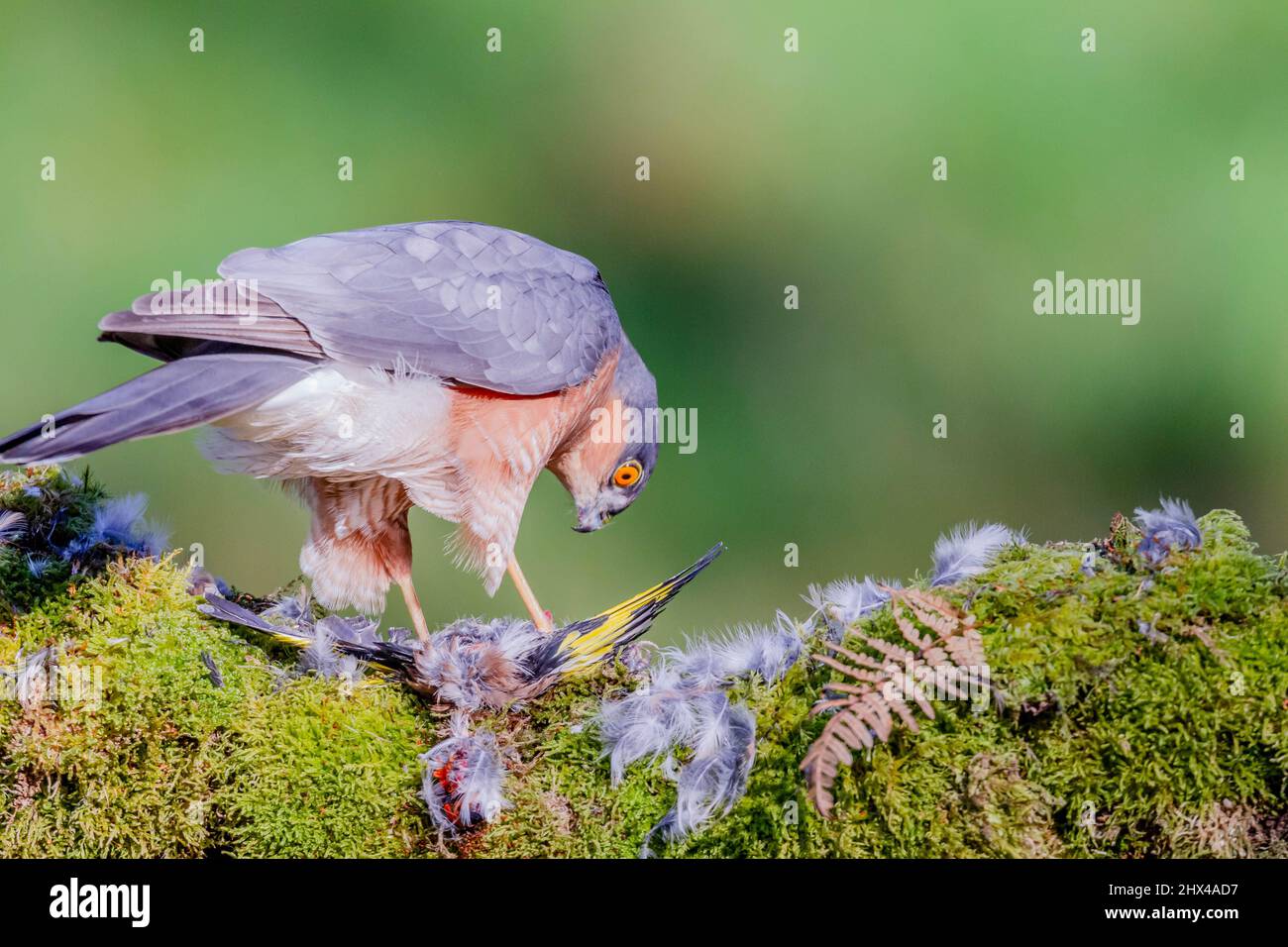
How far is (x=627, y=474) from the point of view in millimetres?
3289

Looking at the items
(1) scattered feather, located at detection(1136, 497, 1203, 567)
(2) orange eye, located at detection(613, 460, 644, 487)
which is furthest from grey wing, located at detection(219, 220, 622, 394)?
(1) scattered feather, located at detection(1136, 497, 1203, 567)

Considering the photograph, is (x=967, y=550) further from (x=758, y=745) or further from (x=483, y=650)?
(x=483, y=650)

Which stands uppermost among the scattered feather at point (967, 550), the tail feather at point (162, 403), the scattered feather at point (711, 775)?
the tail feather at point (162, 403)

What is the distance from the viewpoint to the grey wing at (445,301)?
8.06 feet

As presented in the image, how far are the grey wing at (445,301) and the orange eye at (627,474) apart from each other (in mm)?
387

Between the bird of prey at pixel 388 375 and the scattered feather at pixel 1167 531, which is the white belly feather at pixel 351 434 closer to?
the bird of prey at pixel 388 375

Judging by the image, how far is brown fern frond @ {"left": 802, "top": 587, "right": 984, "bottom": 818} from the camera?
60.8 inches

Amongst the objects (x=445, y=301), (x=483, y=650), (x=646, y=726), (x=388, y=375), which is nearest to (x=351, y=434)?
(x=388, y=375)

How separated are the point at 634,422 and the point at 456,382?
679mm

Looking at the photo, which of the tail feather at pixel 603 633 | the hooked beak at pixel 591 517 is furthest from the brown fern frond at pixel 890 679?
the hooked beak at pixel 591 517

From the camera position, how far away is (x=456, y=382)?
2.71 m

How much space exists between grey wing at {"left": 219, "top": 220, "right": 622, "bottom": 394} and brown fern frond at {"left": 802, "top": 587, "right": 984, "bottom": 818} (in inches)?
51.3

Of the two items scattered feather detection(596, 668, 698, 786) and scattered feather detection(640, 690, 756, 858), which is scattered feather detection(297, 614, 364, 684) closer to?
scattered feather detection(596, 668, 698, 786)

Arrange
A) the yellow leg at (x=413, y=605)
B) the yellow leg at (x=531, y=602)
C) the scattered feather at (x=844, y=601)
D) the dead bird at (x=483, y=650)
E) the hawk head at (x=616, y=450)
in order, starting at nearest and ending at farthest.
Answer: the scattered feather at (x=844, y=601) < the dead bird at (x=483, y=650) < the yellow leg at (x=413, y=605) < the yellow leg at (x=531, y=602) < the hawk head at (x=616, y=450)
